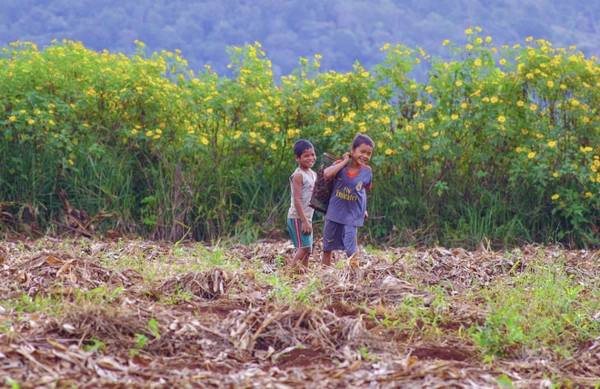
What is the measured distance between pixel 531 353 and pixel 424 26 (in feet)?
68.5

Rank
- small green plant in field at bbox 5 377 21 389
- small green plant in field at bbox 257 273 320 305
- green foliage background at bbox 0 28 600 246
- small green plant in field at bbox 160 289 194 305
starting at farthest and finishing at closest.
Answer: green foliage background at bbox 0 28 600 246
small green plant in field at bbox 160 289 194 305
small green plant in field at bbox 257 273 320 305
small green plant in field at bbox 5 377 21 389

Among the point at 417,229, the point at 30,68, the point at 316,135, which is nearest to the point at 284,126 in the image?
the point at 316,135

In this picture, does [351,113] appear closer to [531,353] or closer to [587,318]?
[587,318]

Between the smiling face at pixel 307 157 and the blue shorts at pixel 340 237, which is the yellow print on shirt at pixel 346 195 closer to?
the blue shorts at pixel 340 237

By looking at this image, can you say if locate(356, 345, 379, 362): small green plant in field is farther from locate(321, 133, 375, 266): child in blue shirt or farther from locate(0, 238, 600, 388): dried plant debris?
locate(321, 133, 375, 266): child in blue shirt

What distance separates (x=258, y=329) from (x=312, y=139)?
629 cm

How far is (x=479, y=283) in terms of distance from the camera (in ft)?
24.3

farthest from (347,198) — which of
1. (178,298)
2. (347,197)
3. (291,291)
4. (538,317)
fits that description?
(538,317)

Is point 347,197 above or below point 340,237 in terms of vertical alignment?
above

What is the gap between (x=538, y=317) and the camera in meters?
5.97

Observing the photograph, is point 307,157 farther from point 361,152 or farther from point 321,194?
point 361,152

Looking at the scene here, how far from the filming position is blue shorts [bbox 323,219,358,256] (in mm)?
Answer: 8008

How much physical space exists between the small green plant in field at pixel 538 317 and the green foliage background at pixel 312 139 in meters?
3.79

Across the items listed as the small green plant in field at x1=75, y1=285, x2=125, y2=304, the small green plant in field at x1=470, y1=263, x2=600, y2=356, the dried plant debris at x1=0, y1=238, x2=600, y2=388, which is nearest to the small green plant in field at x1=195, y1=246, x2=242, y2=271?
the dried plant debris at x1=0, y1=238, x2=600, y2=388
